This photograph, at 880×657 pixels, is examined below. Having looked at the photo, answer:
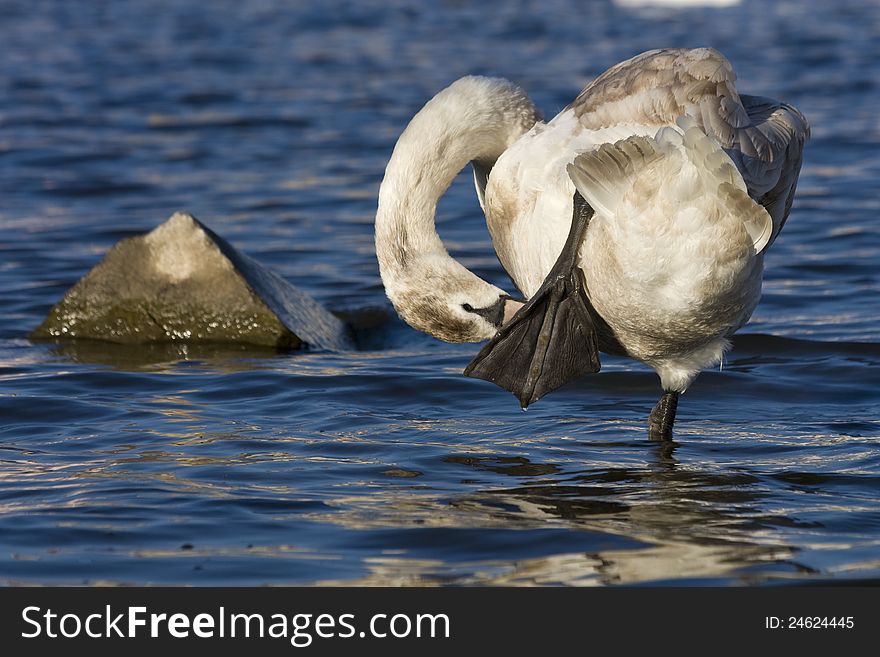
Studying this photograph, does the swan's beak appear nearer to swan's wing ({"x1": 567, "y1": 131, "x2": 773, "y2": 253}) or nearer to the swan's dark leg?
swan's wing ({"x1": 567, "y1": 131, "x2": 773, "y2": 253})

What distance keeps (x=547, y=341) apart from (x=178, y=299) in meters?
3.22

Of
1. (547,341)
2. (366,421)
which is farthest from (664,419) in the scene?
(366,421)

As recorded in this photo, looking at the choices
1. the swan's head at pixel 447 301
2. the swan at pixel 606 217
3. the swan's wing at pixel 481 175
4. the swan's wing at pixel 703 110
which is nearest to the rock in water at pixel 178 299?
the swan's wing at pixel 481 175

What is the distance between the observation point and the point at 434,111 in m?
6.67

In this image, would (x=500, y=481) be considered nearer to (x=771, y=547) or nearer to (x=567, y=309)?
(x=567, y=309)

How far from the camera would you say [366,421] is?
23.0 ft

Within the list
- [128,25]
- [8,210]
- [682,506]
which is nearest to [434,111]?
[682,506]

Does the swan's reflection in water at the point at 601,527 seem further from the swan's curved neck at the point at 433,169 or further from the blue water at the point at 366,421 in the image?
the swan's curved neck at the point at 433,169

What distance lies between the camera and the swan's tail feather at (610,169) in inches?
205

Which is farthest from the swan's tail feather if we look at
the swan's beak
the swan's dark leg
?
the swan's dark leg

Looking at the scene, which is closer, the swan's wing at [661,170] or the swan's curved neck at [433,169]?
the swan's wing at [661,170]

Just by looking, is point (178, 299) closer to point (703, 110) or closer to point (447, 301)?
point (447, 301)

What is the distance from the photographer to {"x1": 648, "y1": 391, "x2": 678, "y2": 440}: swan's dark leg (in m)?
6.68

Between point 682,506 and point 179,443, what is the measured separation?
2.27 metres
